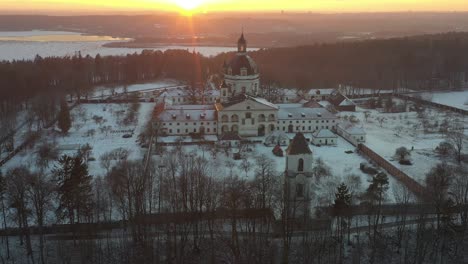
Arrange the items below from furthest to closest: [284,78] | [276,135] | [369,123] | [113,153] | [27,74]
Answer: [284,78], [27,74], [369,123], [276,135], [113,153]

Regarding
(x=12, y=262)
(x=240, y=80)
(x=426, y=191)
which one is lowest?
(x=12, y=262)

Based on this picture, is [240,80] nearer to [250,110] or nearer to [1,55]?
[250,110]

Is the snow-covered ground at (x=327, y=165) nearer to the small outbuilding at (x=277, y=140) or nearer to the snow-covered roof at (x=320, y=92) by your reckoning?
the small outbuilding at (x=277, y=140)

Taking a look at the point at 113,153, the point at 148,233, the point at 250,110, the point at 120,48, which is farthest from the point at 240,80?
the point at 120,48

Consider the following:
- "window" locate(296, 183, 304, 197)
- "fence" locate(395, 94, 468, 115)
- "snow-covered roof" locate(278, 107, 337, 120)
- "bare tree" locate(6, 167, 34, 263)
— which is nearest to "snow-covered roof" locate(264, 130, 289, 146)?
"snow-covered roof" locate(278, 107, 337, 120)

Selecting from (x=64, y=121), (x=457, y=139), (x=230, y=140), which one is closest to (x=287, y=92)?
(x=230, y=140)

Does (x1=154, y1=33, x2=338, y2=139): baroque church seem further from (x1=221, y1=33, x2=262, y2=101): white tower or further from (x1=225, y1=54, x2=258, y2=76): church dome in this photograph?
(x1=225, y1=54, x2=258, y2=76): church dome

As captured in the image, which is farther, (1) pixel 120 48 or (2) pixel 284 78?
(1) pixel 120 48
